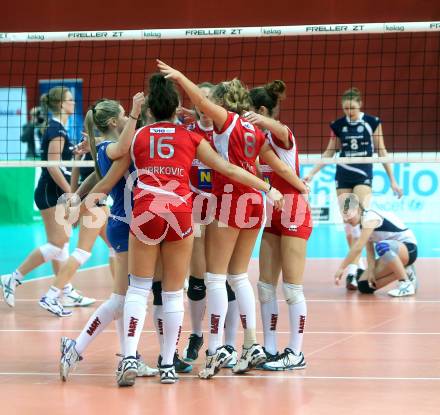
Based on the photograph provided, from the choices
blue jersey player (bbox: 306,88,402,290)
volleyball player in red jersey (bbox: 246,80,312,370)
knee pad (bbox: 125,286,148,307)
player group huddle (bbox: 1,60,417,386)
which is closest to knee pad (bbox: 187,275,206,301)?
player group huddle (bbox: 1,60,417,386)

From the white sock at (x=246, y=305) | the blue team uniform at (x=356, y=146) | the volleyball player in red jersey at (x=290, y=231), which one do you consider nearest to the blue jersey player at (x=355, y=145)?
the blue team uniform at (x=356, y=146)

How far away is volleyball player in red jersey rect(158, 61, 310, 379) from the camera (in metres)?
5.64

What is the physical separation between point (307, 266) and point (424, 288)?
7.65 ft

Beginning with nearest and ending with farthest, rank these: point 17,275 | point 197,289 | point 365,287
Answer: point 197,289 < point 17,275 < point 365,287

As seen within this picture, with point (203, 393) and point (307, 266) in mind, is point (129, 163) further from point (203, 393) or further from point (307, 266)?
point (307, 266)

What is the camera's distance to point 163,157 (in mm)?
5281

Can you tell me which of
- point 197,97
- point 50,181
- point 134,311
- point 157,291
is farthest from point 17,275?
point 197,97

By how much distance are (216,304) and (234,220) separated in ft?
1.78

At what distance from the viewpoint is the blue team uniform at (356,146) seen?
10039 mm

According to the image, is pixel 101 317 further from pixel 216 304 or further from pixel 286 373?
pixel 286 373

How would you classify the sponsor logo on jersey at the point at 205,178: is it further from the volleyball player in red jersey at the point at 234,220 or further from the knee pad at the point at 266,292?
the knee pad at the point at 266,292

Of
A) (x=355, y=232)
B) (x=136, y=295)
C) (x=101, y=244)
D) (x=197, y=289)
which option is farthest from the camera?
(x=101, y=244)

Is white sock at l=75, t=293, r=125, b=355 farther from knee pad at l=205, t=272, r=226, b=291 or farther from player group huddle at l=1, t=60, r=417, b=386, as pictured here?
knee pad at l=205, t=272, r=226, b=291

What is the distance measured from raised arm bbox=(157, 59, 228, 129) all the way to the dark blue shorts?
86 cm
